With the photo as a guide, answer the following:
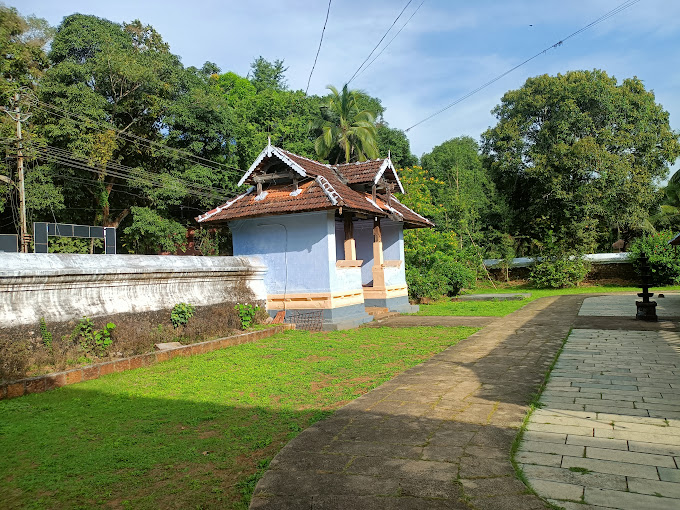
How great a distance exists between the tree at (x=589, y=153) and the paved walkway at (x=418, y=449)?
21.5 meters

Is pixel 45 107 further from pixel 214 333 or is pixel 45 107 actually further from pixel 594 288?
pixel 594 288

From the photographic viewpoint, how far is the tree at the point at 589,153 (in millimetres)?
24688

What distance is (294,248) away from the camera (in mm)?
12133

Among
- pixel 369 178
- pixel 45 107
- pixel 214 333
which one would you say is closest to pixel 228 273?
pixel 214 333

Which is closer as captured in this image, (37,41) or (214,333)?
(214,333)

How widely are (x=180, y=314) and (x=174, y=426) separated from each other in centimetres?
497

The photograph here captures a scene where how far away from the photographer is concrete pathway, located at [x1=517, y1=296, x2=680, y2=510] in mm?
2893

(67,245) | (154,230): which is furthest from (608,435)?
(154,230)

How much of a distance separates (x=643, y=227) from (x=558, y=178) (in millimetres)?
5269

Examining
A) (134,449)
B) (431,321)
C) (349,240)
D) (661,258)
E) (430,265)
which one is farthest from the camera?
(661,258)

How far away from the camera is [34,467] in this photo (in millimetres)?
3680

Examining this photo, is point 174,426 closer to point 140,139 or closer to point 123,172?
point 140,139

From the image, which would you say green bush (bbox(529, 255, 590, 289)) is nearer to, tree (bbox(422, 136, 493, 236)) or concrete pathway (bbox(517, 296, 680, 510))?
tree (bbox(422, 136, 493, 236))

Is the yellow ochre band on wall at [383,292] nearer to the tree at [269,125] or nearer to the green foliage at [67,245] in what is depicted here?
the green foliage at [67,245]
